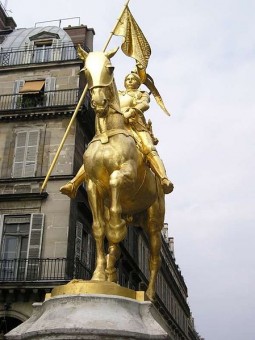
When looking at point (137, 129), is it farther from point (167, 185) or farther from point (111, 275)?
point (111, 275)

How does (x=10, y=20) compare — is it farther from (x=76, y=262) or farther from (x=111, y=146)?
(x=111, y=146)

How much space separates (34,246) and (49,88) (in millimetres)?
7930

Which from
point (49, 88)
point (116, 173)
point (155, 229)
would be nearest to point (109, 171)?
point (116, 173)

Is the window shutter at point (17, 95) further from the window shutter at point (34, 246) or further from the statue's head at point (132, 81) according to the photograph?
the statue's head at point (132, 81)

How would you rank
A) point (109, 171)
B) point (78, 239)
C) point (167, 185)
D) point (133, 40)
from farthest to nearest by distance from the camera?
point (78, 239), point (133, 40), point (167, 185), point (109, 171)

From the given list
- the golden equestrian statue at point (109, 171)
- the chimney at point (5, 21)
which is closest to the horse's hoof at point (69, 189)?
the golden equestrian statue at point (109, 171)

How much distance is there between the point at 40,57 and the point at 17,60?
1.17 metres

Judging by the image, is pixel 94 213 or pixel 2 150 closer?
pixel 94 213

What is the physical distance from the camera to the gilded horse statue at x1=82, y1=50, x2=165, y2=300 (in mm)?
6512

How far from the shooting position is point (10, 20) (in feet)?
108

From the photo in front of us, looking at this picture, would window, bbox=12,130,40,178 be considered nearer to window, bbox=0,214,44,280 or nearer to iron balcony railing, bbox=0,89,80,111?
iron balcony railing, bbox=0,89,80,111

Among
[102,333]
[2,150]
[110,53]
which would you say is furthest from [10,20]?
[102,333]

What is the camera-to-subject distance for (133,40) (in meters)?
8.32

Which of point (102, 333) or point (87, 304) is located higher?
point (87, 304)
